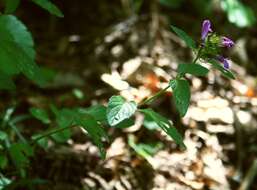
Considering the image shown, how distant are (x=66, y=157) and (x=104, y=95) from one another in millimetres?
529

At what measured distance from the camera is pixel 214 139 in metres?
2.38

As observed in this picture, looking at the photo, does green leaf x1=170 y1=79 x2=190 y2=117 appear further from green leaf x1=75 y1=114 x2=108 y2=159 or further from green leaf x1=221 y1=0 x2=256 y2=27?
green leaf x1=221 y1=0 x2=256 y2=27

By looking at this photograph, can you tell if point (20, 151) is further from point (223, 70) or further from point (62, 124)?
point (223, 70)

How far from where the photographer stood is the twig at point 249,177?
7.56ft

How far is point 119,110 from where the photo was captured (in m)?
1.45

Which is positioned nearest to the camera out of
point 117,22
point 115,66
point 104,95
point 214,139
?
point 214,139

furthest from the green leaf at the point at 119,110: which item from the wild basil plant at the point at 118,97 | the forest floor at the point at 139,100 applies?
the forest floor at the point at 139,100

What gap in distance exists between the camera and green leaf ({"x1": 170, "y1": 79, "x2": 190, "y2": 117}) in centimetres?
142

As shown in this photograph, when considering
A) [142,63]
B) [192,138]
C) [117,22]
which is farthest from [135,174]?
[117,22]

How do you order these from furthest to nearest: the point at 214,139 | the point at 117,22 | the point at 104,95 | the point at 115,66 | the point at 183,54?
the point at 117,22
the point at 183,54
the point at 115,66
the point at 104,95
the point at 214,139

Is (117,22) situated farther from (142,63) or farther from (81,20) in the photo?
(142,63)

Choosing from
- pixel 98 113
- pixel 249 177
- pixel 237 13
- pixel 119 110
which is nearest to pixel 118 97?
pixel 119 110

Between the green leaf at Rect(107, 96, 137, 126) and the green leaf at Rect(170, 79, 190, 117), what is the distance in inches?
5.3

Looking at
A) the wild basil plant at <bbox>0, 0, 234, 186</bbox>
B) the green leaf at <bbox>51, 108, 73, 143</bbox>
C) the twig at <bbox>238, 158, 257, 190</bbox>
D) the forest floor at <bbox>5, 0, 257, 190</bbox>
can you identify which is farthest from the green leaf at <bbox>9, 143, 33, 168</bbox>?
the twig at <bbox>238, 158, 257, 190</bbox>
